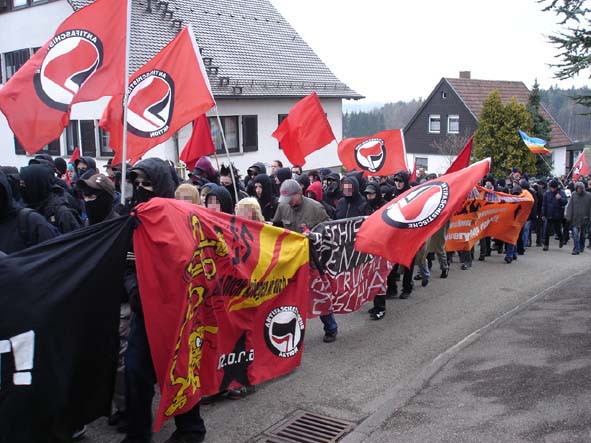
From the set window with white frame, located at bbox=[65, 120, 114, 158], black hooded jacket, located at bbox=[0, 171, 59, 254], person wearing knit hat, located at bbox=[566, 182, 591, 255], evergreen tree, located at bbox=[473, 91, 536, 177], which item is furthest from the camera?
evergreen tree, located at bbox=[473, 91, 536, 177]

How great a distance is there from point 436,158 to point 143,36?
94.9 ft

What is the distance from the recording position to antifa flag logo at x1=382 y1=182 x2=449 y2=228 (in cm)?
708

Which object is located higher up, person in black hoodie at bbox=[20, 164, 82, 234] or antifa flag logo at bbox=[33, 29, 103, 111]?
antifa flag logo at bbox=[33, 29, 103, 111]

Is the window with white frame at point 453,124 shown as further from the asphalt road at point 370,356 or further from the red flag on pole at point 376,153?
the asphalt road at point 370,356

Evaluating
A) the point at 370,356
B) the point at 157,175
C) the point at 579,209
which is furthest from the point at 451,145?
the point at 157,175

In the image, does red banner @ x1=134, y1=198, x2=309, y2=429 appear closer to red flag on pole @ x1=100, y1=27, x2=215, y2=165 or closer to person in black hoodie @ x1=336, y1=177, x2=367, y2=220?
red flag on pole @ x1=100, y1=27, x2=215, y2=165

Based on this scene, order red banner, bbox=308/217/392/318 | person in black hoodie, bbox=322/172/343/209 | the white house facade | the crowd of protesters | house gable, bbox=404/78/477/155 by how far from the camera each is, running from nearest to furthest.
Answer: the crowd of protesters → red banner, bbox=308/217/392/318 → person in black hoodie, bbox=322/172/343/209 → the white house facade → house gable, bbox=404/78/477/155

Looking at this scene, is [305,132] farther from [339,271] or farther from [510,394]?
[510,394]

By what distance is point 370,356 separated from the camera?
7.62 metres

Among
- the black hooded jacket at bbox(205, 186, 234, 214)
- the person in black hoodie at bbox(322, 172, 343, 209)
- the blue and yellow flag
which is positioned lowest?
the person in black hoodie at bbox(322, 172, 343, 209)

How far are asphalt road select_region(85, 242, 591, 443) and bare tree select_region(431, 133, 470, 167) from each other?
1316 inches

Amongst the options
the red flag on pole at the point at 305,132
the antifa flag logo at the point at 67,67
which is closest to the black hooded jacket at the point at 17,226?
the antifa flag logo at the point at 67,67

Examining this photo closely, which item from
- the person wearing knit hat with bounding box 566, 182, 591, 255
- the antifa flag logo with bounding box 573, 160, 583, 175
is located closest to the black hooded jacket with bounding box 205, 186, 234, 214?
the person wearing knit hat with bounding box 566, 182, 591, 255

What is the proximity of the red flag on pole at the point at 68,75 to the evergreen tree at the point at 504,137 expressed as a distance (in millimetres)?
29444
